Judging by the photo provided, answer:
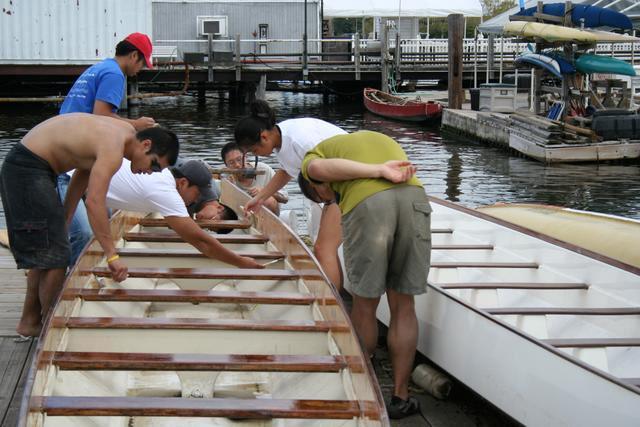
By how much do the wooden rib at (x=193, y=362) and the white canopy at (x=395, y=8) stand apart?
38139 mm

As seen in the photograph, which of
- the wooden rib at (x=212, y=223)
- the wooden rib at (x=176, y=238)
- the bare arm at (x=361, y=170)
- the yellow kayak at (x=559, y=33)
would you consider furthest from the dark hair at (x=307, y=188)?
the yellow kayak at (x=559, y=33)

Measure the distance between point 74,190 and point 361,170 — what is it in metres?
1.97

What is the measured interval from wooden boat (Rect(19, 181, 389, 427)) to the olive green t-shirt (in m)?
0.56

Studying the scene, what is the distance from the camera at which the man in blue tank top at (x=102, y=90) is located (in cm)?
568

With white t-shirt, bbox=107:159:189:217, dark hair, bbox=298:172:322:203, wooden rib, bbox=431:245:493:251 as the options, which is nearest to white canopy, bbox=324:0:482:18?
wooden rib, bbox=431:245:493:251

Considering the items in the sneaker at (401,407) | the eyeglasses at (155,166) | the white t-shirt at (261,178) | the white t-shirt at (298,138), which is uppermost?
the white t-shirt at (298,138)

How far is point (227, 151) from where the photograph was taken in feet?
28.0

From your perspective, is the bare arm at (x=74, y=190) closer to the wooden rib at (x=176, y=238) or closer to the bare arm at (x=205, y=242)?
the bare arm at (x=205, y=242)

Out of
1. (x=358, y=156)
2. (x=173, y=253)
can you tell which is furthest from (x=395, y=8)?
(x=358, y=156)

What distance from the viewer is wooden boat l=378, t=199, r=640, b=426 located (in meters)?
3.63

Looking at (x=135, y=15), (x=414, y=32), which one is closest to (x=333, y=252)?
(x=135, y=15)

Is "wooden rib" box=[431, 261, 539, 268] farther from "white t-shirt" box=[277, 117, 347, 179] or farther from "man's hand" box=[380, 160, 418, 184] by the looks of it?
"man's hand" box=[380, 160, 418, 184]

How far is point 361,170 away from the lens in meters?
4.14

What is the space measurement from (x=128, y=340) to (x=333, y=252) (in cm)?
170
